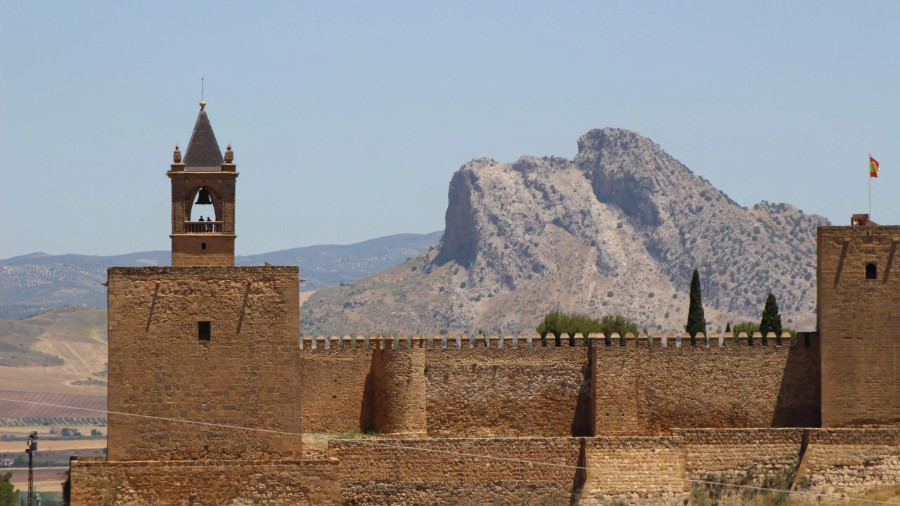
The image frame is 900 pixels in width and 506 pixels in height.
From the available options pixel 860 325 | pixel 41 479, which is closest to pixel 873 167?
pixel 860 325

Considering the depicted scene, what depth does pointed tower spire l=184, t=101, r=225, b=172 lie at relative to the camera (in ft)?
135

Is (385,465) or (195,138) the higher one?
(195,138)

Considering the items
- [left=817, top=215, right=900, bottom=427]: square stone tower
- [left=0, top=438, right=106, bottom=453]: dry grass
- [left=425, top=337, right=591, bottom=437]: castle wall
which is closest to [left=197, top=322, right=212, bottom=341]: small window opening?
[left=425, top=337, right=591, bottom=437]: castle wall

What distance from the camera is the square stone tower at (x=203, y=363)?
3775 centimetres

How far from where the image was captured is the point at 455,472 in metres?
40.8

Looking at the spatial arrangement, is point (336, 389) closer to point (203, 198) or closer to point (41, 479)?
point (203, 198)

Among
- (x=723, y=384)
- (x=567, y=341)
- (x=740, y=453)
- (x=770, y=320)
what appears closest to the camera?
(x=740, y=453)

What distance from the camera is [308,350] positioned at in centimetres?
4275

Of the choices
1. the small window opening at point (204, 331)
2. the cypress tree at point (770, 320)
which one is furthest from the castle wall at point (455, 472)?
the cypress tree at point (770, 320)

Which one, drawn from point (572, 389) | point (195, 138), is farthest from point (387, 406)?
point (195, 138)

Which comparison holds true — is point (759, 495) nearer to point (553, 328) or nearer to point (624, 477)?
point (624, 477)

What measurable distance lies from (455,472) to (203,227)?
8.56m

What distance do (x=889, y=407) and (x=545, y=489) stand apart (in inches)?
353

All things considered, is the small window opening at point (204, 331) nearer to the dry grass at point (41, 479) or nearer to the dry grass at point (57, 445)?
the dry grass at point (41, 479)
